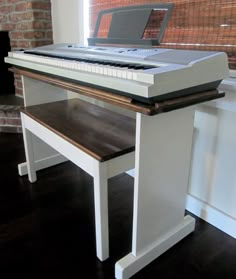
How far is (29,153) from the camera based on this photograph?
67.8 inches

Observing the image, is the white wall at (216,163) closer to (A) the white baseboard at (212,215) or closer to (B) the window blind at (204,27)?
(A) the white baseboard at (212,215)

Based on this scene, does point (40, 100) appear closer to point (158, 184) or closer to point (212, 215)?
point (158, 184)

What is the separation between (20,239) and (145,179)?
70 cm

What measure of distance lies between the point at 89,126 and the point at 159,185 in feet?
1.51

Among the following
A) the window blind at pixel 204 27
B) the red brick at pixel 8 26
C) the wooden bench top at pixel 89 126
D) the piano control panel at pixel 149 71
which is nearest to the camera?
the piano control panel at pixel 149 71

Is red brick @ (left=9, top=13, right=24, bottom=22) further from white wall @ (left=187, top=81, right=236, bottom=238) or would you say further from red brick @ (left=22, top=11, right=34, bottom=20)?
white wall @ (left=187, top=81, right=236, bottom=238)

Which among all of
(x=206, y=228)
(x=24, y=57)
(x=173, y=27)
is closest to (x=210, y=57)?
(x=173, y=27)

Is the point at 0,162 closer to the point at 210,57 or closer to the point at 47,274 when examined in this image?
the point at 47,274

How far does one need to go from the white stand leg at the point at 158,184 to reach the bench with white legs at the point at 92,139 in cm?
12

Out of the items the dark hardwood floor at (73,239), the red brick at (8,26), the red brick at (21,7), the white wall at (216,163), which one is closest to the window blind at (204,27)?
the white wall at (216,163)

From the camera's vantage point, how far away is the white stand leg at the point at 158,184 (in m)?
0.99

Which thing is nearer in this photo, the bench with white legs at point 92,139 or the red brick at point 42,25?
the bench with white legs at point 92,139

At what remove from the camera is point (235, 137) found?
1.21m

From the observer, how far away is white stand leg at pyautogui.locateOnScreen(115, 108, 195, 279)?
99 centimetres
